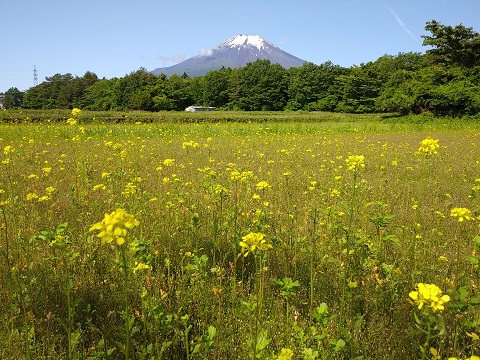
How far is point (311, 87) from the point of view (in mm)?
60281

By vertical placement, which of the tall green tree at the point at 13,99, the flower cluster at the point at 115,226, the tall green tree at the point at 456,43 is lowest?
the flower cluster at the point at 115,226

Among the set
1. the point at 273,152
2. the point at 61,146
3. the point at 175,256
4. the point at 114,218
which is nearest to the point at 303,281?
the point at 175,256

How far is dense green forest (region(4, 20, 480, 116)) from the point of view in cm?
2916

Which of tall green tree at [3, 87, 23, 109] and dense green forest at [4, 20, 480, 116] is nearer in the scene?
dense green forest at [4, 20, 480, 116]

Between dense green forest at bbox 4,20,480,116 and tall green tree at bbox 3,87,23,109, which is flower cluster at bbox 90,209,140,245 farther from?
tall green tree at bbox 3,87,23,109

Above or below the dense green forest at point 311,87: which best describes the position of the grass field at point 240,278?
below

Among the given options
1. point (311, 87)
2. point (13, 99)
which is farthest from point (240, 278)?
point (13, 99)

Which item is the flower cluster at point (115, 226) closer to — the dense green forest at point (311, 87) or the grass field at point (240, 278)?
the grass field at point (240, 278)

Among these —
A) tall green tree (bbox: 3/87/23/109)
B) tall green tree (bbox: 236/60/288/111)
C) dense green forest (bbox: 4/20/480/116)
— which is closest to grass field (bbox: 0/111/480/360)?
dense green forest (bbox: 4/20/480/116)

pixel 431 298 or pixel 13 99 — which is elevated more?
pixel 13 99

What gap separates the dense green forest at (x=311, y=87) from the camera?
2916cm

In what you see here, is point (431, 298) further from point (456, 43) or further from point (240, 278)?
point (456, 43)

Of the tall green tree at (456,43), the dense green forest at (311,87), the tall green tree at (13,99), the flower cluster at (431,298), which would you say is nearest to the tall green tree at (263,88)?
the dense green forest at (311,87)

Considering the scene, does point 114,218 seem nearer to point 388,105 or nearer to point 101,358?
point 101,358
